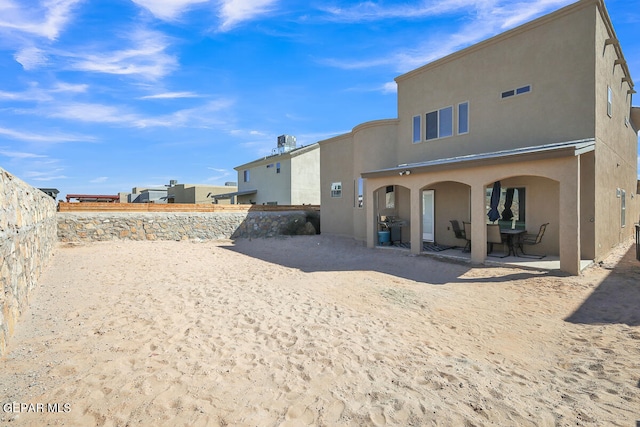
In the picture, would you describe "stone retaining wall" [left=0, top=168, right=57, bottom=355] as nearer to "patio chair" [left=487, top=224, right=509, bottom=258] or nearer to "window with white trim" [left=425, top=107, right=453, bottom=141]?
"patio chair" [left=487, top=224, right=509, bottom=258]

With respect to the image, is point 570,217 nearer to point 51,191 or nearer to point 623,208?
point 623,208

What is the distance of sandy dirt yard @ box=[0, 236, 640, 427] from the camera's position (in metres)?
3.16

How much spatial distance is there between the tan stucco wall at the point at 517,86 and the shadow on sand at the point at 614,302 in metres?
4.71

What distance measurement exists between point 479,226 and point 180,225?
13439mm

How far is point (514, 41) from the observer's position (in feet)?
39.1

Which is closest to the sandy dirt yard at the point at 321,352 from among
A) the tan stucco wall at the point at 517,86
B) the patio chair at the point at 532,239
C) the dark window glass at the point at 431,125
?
the patio chair at the point at 532,239

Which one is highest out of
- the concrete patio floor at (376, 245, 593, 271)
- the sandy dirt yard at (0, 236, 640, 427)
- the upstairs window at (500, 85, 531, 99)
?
the upstairs window at (500, 85, 531, 99)

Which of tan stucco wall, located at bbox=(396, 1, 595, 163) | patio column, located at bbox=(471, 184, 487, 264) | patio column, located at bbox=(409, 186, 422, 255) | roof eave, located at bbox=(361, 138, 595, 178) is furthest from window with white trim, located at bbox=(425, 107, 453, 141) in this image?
patio column, located at bbox=(471, 184, 487, 264)

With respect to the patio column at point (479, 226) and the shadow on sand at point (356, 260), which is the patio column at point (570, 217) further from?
the patio column at point (479, 226)

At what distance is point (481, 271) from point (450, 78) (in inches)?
341

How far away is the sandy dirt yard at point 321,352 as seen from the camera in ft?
10.4

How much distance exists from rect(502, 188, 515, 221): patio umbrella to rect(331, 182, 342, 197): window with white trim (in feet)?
27.4

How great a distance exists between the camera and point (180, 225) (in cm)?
1608

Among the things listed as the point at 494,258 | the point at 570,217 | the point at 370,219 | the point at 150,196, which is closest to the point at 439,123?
the point at 370,219
